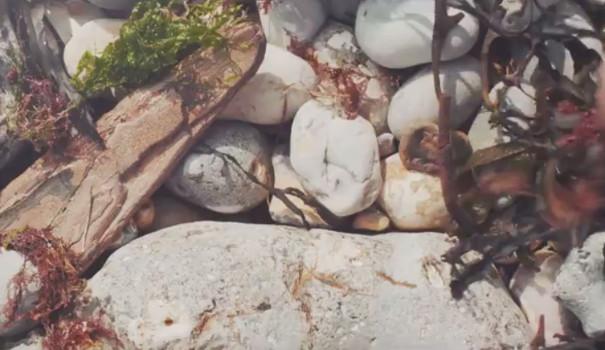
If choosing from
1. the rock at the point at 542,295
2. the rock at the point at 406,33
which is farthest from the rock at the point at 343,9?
the rock at the point at 542,295

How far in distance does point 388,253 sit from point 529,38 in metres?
0.64

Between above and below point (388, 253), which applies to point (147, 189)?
above

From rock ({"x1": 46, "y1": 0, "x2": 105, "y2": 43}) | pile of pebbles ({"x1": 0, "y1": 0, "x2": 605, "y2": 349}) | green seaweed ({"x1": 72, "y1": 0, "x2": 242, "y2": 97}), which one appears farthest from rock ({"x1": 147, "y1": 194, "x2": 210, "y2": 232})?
rock ({"x1": 46, "y1": 0, "x2": 105, "y2": 43})

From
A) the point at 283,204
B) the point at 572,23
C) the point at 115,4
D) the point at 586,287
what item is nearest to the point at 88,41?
the point at 115,4

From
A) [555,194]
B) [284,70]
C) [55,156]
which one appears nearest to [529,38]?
[555,194]

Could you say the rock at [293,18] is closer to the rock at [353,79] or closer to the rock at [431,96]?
the rock at [353,79]

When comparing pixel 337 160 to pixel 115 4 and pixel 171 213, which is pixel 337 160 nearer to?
pixel 171 213

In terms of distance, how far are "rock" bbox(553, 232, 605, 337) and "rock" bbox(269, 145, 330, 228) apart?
627 mm

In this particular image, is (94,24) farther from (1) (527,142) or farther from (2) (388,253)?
(1) (527,142)

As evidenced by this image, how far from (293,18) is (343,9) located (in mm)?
151

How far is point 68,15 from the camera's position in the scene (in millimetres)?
2627

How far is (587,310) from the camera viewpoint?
81.7 inches

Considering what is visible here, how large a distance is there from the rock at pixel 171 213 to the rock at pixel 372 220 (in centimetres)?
42

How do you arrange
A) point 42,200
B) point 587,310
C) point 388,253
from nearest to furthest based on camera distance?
1. point 587,310
2. point 388,253
3. point 42,200
